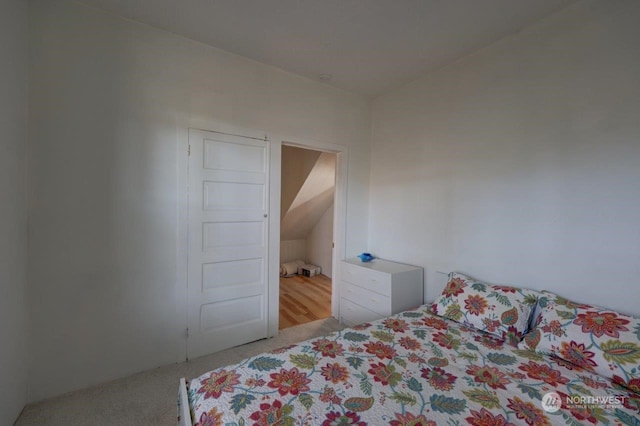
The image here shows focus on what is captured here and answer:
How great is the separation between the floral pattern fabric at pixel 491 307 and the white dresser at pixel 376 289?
446 mm

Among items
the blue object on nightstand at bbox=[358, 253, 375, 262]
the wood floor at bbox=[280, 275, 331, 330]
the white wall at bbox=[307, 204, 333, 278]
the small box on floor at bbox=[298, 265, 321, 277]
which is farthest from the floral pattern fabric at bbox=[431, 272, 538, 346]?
the small box on floor at bbox=[298, 265, 321, 277]

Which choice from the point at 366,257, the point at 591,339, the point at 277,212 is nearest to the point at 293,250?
the point at 366,257

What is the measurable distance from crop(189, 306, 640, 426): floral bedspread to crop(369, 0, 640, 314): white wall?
730 mm

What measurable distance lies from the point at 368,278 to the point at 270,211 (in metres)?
1.19

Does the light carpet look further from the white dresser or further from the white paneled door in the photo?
the white dresser

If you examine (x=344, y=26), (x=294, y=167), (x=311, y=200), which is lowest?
(x=311, y=200)

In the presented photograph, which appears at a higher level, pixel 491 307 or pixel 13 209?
pixel 13 209

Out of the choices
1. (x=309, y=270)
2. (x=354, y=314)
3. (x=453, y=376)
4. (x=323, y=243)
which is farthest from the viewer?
(x=323, y=243)

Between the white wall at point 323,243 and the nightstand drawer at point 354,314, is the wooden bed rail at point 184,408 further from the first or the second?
the white wall at point 323,243

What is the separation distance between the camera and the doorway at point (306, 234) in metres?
3.56

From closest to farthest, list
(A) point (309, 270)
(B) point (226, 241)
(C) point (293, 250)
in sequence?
(B) point (226, 241)
(A) point (309, 270)
(C) point (293, 250)

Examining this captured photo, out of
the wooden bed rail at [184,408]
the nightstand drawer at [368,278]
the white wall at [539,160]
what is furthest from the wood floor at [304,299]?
the wooden bed rail at [184,408]

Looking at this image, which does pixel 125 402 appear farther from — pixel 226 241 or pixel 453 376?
pixel 453 376

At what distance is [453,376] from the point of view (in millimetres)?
1291
